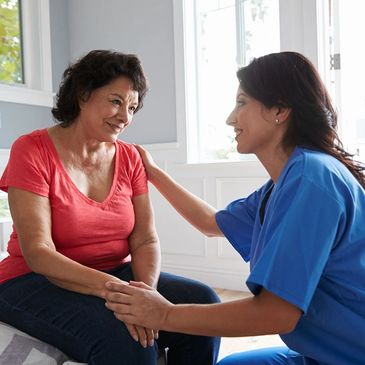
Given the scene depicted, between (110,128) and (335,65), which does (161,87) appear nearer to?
(335,65)

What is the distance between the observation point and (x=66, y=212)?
1.30 meters

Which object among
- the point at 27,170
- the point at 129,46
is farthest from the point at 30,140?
the point at 129,46

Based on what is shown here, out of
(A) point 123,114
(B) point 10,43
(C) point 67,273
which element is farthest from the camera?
(B) point 10,43

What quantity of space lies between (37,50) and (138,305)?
3080 millimetres

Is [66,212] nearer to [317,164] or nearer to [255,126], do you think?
[255,126]

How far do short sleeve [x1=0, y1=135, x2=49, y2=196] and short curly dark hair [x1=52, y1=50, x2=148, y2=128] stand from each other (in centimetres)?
20

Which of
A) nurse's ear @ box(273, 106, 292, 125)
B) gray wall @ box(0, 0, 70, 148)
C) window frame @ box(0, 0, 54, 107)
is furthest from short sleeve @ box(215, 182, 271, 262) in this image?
window frame @ box(0, 0, 54, 107)

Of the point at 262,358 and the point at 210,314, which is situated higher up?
the point at 210,314

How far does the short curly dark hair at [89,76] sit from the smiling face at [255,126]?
52 cm

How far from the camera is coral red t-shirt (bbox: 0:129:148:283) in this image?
4.18 ft

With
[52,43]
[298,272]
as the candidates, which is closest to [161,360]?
[298,272]

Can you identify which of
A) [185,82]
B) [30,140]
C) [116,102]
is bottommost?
[30,140]

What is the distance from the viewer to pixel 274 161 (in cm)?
107

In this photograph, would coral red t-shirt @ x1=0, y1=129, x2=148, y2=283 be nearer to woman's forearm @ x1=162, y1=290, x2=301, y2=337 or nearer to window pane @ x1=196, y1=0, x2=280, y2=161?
woman's forearm @ x1=162, y1=290, x2=301, y2=337
